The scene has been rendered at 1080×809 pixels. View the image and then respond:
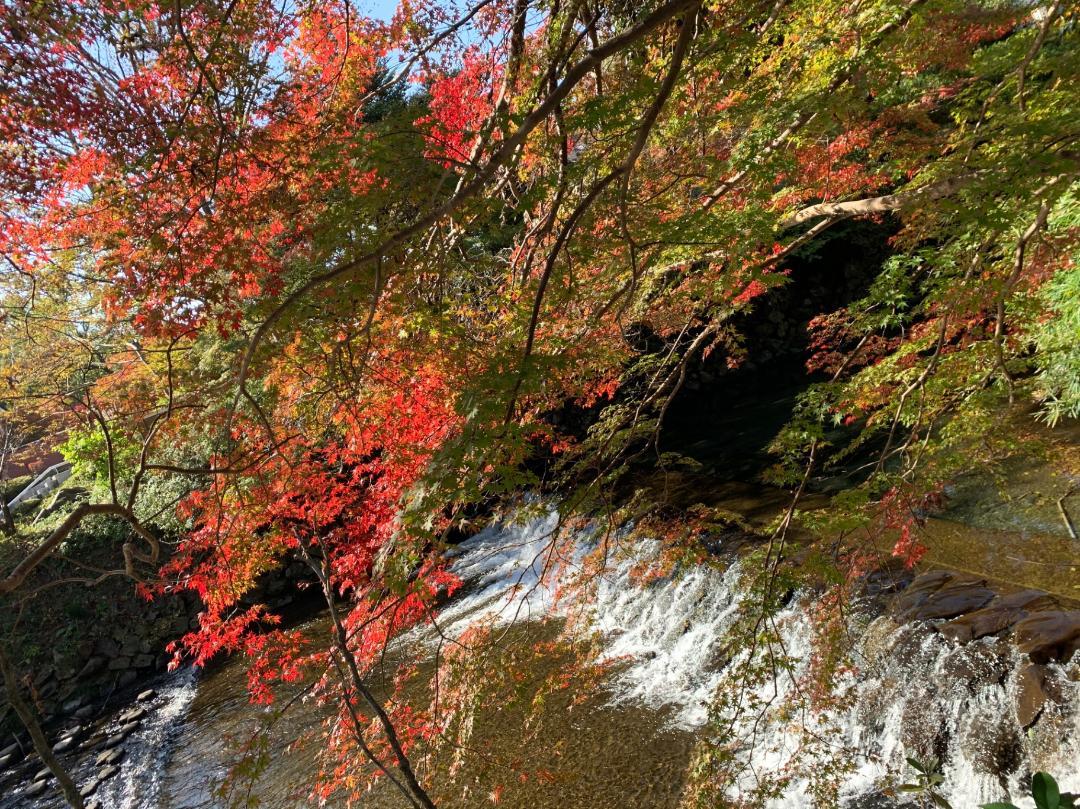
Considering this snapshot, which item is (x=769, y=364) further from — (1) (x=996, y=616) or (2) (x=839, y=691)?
(2) (x=839, y=691)

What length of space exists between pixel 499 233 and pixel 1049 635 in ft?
15.3

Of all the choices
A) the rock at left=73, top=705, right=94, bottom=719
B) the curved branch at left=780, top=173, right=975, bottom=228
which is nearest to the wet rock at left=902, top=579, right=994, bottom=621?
the curved branch at left=780, top=173, right=975, bottom=228

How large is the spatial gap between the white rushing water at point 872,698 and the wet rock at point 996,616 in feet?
0.34

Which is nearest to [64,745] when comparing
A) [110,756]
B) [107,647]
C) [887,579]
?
[110,756]

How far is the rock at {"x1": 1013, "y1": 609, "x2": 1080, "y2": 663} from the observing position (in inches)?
172

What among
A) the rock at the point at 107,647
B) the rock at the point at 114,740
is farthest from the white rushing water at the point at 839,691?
the rock at the point at 107,647

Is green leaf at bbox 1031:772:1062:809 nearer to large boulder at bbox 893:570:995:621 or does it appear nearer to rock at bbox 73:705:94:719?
large boulder at bbox 893:570:995:621

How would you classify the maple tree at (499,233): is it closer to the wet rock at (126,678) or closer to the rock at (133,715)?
the rock at (133,715)

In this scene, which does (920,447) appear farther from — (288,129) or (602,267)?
(288,129)

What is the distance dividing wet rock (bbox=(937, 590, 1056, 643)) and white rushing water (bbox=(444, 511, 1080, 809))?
0.10m

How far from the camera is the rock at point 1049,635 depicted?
14.3 ft

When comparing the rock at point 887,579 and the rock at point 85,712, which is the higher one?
the rock at point 85,712

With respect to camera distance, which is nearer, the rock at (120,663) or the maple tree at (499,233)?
the maple tree at (499,233)

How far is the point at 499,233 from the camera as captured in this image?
12.0 ft
